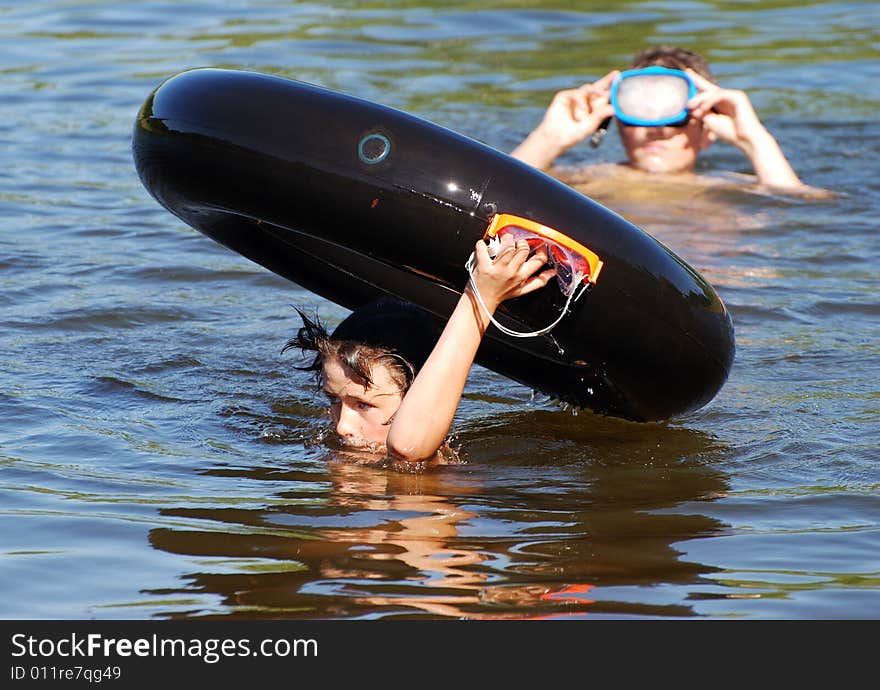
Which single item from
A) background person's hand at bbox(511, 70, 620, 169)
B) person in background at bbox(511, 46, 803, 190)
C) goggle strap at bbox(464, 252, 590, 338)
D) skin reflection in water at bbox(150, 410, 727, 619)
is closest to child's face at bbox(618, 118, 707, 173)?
person in background at bbox(511, 46, 803, 190)

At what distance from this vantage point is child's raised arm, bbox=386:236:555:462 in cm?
385

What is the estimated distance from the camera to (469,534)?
3752 mm

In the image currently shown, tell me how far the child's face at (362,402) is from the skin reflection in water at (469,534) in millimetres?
109

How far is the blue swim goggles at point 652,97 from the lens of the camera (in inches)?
317

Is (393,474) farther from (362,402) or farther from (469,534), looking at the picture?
(469,534)

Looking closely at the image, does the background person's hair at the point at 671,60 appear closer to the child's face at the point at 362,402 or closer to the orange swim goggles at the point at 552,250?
the child's face at the point at 362,402

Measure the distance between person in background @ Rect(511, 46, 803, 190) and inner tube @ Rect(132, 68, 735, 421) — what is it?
12.7 ft

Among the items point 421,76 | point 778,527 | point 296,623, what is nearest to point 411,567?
point 296,623

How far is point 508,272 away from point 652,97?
4606 millimetres

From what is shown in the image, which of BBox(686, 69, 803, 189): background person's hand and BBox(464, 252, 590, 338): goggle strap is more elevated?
BBox(686, 69, 803, 189): background person's hand

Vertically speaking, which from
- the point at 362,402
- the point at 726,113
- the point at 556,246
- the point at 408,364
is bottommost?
the point at 362,402

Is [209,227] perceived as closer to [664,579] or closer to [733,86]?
[664,579]

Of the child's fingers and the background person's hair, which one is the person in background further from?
the child's fingers

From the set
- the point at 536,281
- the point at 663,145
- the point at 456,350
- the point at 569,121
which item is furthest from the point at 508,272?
the point at 663,145
